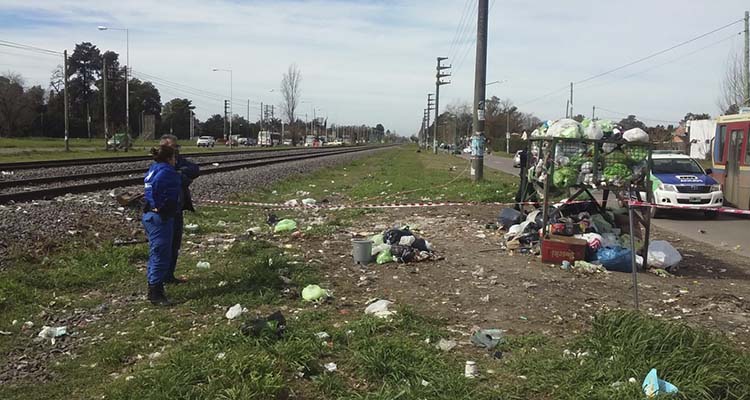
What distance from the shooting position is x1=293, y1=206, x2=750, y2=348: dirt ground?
5766 millimetres

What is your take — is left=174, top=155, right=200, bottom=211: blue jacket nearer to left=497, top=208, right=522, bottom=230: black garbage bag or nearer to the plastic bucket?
the plastic bucket

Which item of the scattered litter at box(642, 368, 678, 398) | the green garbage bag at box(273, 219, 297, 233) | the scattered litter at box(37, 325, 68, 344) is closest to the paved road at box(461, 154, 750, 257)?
the green garbage bag at box(273, 219, 297, 233)

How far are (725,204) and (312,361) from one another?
1619cm

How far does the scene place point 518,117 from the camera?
116000mm

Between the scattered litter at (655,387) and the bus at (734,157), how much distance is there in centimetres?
1401

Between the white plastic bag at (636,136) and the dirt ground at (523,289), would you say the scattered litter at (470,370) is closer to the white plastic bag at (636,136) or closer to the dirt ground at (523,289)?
the dirt ground at (523,289)

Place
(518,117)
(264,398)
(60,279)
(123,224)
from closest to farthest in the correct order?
(264,398)
(60,279)
(123,224)
(518,117)

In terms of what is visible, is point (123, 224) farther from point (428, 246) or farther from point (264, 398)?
point (264, 398)

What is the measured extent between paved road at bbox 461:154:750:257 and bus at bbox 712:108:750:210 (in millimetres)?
621

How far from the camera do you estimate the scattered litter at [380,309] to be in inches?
224

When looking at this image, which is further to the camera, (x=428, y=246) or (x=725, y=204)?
(x=725, y=204)

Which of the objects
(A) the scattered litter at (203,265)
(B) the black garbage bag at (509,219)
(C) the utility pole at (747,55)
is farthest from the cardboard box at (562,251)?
(C) the utility pole at (747,55)

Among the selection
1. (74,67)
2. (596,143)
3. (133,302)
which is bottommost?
(133,302)

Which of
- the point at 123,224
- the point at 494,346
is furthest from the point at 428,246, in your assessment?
the point at 123,224
